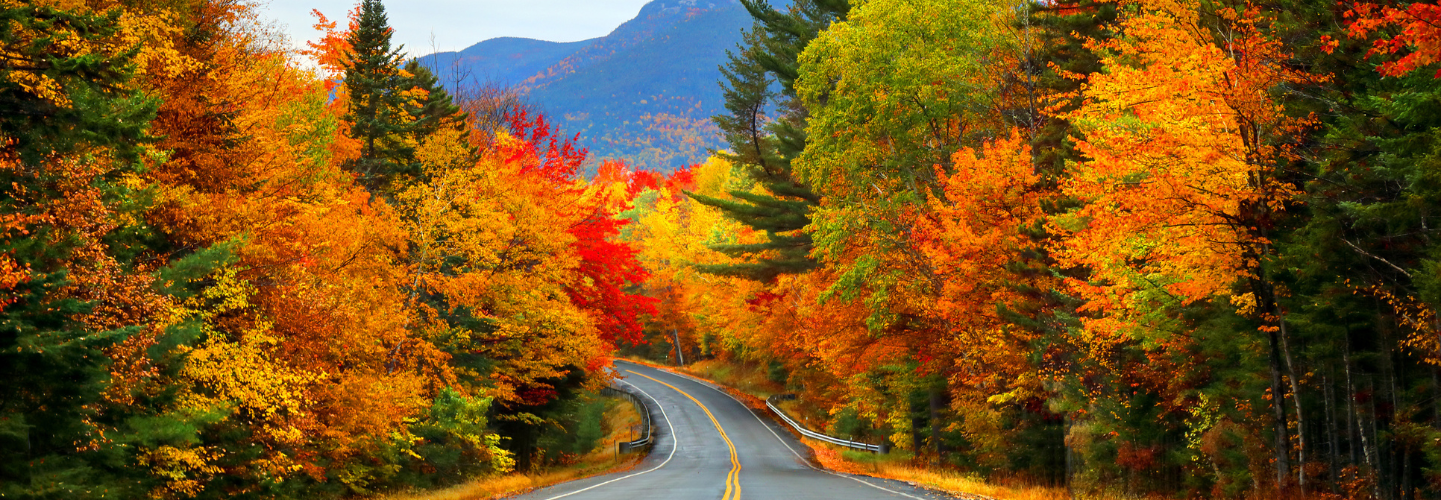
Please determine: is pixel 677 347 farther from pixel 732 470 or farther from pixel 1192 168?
pixel 1192 168

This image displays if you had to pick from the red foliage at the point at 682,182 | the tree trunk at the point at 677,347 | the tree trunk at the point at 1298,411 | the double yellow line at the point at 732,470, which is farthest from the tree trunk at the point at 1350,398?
the red foliage at the point at 682,182

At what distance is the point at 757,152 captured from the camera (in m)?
35.9

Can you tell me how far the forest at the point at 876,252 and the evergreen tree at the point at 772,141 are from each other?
0.80ft

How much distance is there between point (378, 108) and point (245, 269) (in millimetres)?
13369

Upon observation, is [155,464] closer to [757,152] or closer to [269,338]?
[269,338]

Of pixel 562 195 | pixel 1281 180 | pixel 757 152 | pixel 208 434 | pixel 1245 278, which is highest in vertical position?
pixel 757 152

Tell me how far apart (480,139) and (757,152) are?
11.4 meters

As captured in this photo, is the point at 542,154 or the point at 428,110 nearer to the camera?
the point at 428,110

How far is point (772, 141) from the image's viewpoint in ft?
117

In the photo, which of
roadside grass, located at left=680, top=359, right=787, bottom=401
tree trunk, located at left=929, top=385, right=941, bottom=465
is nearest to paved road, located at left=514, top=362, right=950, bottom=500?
roadside grass, located at left=680, top=359, right=787, bottom=401

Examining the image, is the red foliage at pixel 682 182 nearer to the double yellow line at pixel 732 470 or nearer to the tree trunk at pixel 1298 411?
the double yellow line at pixel 732 470

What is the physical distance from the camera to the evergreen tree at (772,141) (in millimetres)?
33344

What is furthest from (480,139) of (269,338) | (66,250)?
(66,250)

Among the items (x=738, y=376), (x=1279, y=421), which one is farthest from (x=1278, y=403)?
(x=738, y=376)
